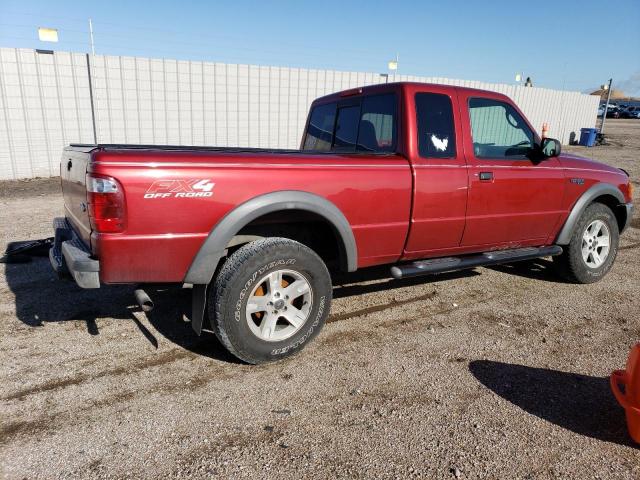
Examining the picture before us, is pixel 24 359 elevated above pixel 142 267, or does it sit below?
below

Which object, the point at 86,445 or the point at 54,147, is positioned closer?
the point at 86,445

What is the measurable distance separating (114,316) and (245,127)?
9.66 meters

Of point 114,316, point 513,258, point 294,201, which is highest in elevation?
point 294,201

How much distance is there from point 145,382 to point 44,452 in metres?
0.75

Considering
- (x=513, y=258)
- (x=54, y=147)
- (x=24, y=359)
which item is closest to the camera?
(x=24, y=359)

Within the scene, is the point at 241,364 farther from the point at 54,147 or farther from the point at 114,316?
the point at 54,147

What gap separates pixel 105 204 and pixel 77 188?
687mm

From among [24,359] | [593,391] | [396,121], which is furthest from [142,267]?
[593,391]

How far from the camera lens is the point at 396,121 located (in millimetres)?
3977

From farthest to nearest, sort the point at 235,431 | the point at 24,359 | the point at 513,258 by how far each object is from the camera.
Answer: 1. the point at 513,258
2. the point at 24,359
3. the point at 235,431

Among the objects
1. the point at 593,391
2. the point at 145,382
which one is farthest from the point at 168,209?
the point at 593,391

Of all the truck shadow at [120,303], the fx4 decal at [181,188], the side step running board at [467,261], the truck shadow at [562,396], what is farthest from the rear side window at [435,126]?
the fx4 decal at [181,188]

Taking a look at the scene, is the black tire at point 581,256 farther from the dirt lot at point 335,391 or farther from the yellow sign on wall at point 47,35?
the yellow sign on wall at point 47,35

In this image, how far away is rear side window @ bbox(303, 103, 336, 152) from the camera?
15.9ft
